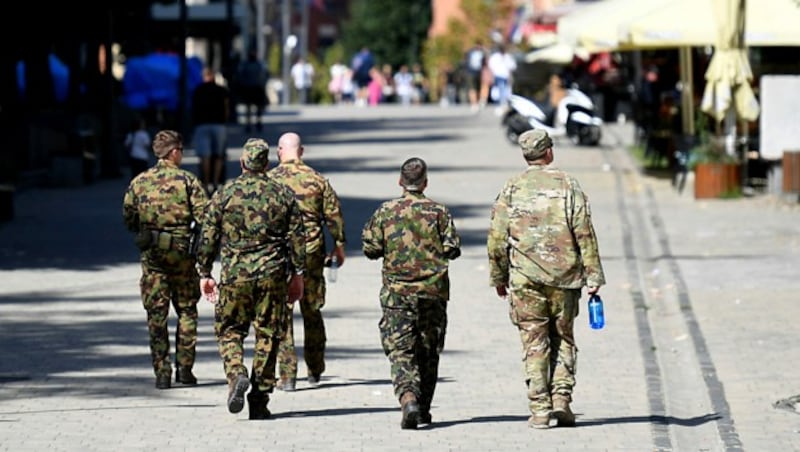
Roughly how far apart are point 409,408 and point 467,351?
11.5 feet

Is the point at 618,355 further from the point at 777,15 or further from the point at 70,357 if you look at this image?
the point at 777,15

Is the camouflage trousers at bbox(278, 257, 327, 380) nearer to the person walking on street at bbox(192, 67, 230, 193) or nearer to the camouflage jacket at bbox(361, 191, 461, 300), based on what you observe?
the camouflage jacket at bbox(361, 191, 461, 300)

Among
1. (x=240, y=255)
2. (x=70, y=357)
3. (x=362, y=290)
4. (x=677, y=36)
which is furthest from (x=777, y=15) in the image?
(x=240, y=255)

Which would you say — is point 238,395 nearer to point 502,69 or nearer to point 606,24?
point 606,24

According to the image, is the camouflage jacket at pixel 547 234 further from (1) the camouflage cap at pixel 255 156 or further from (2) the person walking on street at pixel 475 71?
(2) the person walking on street at pixel 475 71

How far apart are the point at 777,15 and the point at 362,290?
1036 centimetres

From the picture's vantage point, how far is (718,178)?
25.3 metres

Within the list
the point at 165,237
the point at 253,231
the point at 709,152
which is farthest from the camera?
the point at 709,152

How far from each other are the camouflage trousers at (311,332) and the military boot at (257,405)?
0.99 m

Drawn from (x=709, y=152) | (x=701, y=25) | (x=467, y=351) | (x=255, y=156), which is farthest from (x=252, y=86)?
(x=255, y=156)

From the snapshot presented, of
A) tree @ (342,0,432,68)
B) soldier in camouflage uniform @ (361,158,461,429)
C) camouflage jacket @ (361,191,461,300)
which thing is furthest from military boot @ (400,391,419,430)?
tree @ (342,0,432,68)

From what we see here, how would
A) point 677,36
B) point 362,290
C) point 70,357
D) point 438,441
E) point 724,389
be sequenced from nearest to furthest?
point 438,441, point 724,389, point 70,357, point 362,290, point 677,36

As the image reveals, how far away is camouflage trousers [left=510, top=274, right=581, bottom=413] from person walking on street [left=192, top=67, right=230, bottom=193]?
16160 millimetres

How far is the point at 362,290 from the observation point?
693 inches
